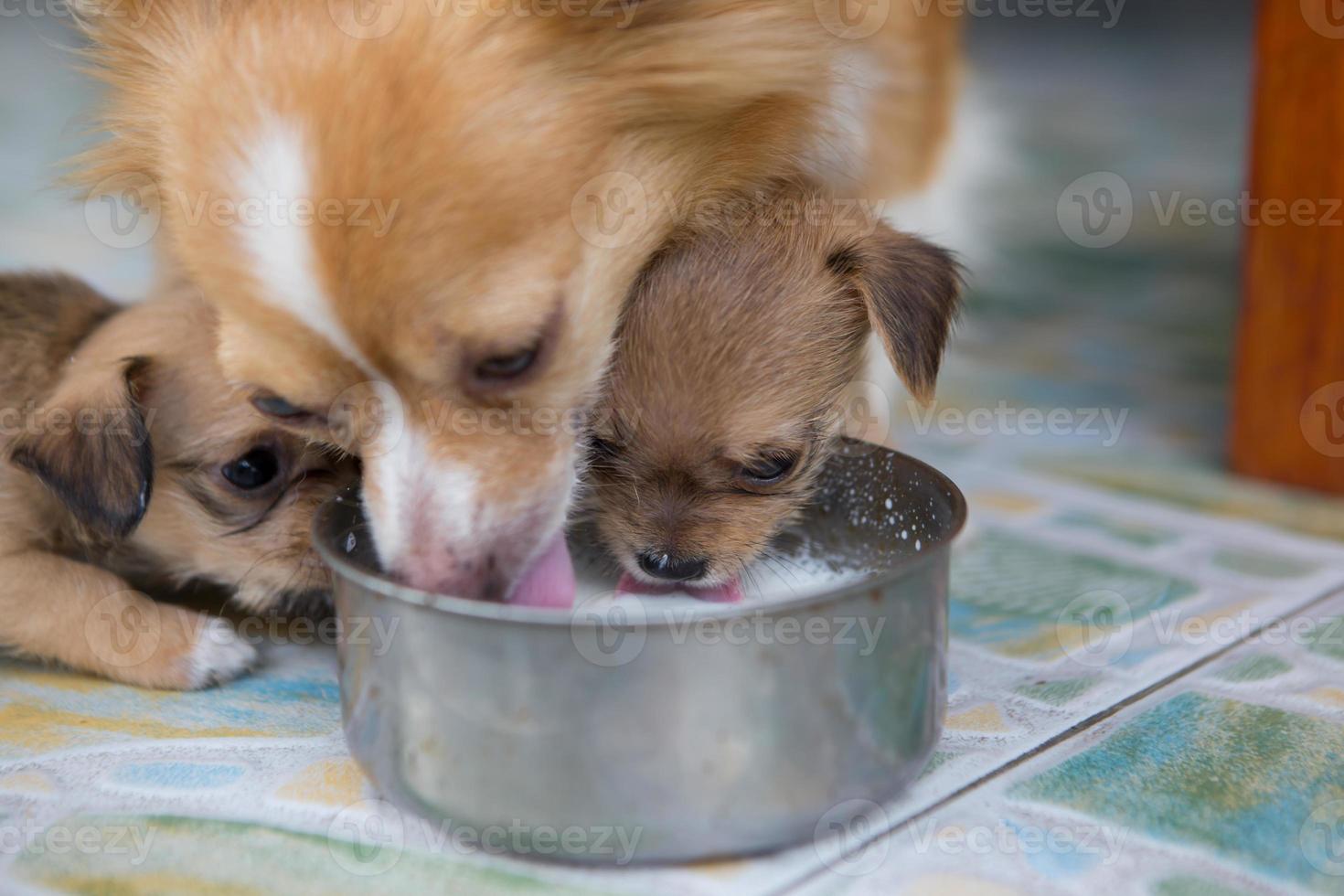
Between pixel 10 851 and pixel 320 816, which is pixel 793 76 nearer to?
pixel 320 816

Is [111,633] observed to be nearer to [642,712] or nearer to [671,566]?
[671,566]

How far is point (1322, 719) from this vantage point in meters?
1.76

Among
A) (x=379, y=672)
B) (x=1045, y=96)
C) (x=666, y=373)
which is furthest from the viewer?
(x=1045, y=96)

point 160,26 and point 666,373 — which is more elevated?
point 160,26

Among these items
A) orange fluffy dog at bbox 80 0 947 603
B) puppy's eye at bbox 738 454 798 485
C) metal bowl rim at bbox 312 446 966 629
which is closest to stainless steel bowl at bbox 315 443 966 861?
metal bowl rim at bbox 312 446 966 629

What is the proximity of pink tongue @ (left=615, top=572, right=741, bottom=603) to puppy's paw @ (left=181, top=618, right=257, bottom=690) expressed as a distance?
0.55 m

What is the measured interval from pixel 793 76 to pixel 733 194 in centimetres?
19

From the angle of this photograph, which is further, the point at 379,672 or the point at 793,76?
the point at 793,76

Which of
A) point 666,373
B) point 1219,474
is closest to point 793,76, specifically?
point 666,373

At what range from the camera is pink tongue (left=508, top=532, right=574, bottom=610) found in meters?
1.64

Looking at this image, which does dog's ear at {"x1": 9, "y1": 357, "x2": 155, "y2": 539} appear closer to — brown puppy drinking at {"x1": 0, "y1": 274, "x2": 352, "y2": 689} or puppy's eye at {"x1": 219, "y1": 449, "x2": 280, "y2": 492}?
brown puppy drinking at {"x1": 0, "y1": 274, "x2": 352, "y2": 689}

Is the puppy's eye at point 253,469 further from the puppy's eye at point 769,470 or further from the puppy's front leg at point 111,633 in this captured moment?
the puppy's eye at point 769,470

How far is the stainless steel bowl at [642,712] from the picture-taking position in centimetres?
130

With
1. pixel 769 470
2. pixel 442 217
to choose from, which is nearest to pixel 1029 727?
pixel 769 470
